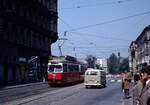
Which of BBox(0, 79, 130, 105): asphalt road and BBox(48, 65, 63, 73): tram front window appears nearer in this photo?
BBox(0, 79, 130, 105): asphalt road

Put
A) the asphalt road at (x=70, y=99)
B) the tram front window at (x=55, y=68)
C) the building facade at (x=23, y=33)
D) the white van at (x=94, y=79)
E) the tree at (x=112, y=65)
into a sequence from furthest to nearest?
the tree at (x=112, y=65) < the building facade at (x=23, y=33) < the tram front window at (x=55, y=68) < the white van at (x=94, y=79) < the asphalt road at (x=70, y=99)

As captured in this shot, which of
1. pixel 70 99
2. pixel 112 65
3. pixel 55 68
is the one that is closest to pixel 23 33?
pixel 55 68

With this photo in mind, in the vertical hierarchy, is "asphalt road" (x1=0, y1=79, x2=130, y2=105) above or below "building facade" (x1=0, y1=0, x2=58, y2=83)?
below

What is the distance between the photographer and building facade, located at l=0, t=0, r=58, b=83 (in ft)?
112

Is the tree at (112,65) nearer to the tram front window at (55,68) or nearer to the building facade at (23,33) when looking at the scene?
the building facade at (23,33)

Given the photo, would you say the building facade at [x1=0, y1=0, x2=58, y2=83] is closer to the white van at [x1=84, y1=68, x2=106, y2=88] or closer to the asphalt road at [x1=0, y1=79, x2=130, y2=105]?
the white van at [x1=84, y1=68, x2=106, y2=88]

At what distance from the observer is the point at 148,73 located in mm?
4281

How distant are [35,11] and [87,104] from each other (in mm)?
34064

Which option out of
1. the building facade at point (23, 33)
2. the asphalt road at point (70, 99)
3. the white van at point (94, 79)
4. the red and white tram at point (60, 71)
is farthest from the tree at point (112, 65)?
the asphalt road at point (70, 99)

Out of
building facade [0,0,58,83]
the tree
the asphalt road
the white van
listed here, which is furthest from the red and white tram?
the tree

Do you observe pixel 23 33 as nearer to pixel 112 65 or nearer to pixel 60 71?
pixel 60 71

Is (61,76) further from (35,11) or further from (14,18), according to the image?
(35,11)

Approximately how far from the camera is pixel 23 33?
39.4 meters

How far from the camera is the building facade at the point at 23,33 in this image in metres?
34.0
